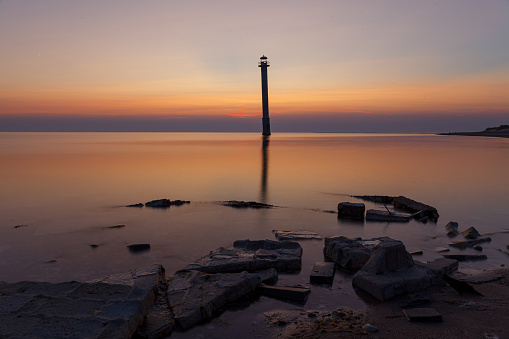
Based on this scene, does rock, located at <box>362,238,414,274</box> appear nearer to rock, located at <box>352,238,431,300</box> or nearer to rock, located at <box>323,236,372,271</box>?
rock, located at <box>352,238,431,300</box>

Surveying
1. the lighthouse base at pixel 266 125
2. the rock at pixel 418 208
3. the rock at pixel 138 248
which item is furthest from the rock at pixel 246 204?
the lighthouse base at pixel 266 125

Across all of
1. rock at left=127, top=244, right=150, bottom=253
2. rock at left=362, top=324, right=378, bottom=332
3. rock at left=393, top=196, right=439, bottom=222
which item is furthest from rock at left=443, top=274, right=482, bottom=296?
rock at left=127, top=244, right=150, bottom=253

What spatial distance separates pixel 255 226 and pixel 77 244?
382 centimetres

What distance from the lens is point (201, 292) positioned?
14.5ft

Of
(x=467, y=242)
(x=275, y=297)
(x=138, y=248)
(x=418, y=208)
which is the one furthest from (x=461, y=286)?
(x=418, y=208)

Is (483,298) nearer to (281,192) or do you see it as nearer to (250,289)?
(250,289)

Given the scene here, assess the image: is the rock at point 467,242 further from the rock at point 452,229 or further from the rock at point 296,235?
the rock at point 296,235

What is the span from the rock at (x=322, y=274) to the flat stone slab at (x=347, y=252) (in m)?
0.34

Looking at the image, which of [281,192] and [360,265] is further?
[281,192]

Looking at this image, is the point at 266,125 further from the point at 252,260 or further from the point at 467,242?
the point at 252,260

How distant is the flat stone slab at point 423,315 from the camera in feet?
12.8

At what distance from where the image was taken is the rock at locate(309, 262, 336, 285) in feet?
16.6

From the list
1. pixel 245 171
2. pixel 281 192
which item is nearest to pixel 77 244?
pixel 281 192

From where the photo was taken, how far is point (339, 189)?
1470 cm
